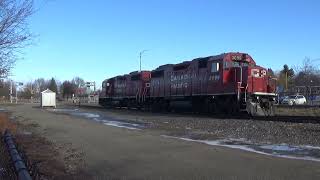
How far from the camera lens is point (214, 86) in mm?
35562

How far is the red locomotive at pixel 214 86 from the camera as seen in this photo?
1289 inches

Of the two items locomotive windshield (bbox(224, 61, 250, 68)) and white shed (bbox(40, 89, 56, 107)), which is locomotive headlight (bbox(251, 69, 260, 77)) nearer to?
locomotive windshield (bbox(224, 61, 250, 68))

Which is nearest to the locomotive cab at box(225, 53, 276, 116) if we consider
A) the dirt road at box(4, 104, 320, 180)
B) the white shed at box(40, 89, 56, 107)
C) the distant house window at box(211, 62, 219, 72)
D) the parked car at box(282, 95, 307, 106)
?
the distant house window at box(211, 62, 219, 72)

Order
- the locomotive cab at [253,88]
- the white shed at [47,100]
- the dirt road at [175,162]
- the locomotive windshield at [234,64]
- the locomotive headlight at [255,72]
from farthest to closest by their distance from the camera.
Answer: the white shed at [47,100] → the locomotive windshield at [234,64] → the locomotive headlight at [255,72] → the locomotive cab at [253,88] → the dirt road at [175,162]

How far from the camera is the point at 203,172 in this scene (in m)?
11.0

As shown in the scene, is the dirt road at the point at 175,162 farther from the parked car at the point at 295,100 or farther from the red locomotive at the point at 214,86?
the parked car at the point at 295,100

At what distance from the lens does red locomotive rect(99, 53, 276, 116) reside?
32.8 metres

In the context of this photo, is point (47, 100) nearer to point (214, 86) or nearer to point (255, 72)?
point (214, 86)

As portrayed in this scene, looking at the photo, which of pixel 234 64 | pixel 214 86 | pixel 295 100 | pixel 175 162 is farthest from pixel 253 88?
pixel 295 100

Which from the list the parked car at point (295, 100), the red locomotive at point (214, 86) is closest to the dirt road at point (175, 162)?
the red locomotive at point (214, 86)

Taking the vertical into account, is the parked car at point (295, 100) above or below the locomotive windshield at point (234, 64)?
below

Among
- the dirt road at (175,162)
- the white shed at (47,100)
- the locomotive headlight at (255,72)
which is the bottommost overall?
the dirt road at (175,162)

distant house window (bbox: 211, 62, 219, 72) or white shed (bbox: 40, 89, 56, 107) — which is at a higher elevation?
distant house window (bbox: 211, 62, 219, 72)

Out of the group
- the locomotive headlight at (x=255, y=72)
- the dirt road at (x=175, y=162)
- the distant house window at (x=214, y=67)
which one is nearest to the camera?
the dirt road at (x=175, y=162)
